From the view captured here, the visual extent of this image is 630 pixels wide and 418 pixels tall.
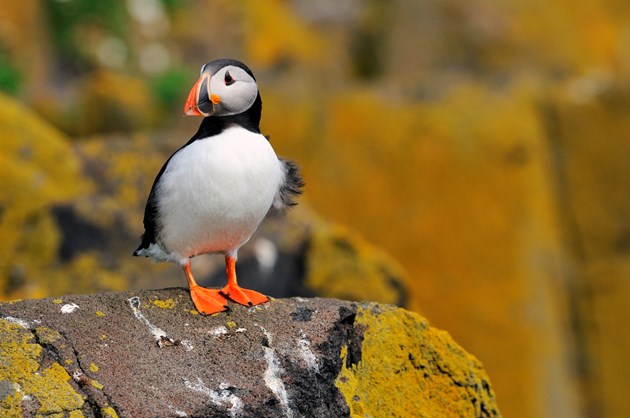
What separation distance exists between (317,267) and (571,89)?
4.95 meters

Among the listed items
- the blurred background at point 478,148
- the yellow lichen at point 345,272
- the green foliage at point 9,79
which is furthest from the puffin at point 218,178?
the green foliage at point 9,79

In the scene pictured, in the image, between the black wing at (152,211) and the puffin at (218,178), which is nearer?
the puffin at (218,178)

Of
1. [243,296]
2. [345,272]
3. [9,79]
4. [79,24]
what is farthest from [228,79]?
[79,24]

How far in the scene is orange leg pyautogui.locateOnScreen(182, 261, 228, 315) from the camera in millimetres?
3928

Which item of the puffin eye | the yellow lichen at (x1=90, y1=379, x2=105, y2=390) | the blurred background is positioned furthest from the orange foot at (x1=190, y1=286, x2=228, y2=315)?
the blurred background

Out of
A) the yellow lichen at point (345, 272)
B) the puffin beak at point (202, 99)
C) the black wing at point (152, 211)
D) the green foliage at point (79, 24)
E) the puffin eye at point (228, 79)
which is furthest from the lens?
the green foliage at point (79, 24)

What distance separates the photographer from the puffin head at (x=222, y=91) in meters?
3.89

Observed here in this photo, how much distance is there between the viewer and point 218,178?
391 cm

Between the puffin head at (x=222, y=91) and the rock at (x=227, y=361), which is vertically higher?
the puffin head at (x=222, y=91)

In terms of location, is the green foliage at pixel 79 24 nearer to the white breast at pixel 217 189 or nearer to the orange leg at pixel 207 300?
the white breast at pixel 217 189

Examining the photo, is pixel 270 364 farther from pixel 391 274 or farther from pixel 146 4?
pixel 146 4

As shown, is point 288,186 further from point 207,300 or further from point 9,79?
point 9,79

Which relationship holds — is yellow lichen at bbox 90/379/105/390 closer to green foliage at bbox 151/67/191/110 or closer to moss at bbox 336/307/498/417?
moss at bbox 336/307/498/417

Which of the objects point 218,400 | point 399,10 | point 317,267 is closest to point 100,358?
point 218,400
